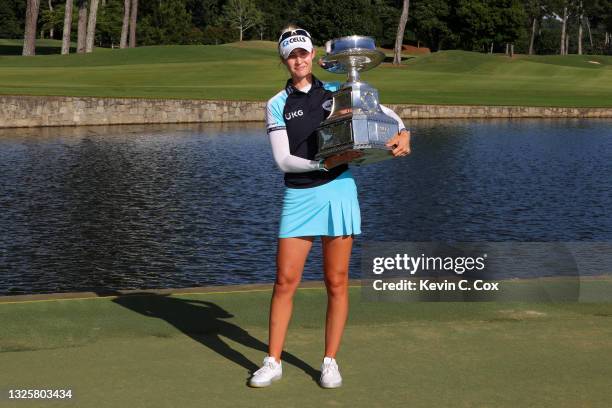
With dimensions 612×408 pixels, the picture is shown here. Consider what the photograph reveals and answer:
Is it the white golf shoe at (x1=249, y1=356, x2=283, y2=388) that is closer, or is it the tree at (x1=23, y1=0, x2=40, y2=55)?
the white golf shoe at (x1=249, y1=356, x2=283, y2=388)

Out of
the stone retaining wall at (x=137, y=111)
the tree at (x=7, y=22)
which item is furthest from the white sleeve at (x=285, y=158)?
the tree at (x=7, y=22)

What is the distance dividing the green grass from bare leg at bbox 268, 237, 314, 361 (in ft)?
112

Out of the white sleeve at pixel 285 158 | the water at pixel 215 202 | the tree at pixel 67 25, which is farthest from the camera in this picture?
the tree at pixel 67 25

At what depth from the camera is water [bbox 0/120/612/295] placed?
15398 millimetres

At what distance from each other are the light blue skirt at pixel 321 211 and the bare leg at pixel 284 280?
0.24 feet

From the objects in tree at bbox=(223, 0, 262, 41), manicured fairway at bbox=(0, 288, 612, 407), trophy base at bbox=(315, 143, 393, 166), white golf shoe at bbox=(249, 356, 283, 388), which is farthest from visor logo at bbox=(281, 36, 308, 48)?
tree at bbox=(223, 0, 262, 41)

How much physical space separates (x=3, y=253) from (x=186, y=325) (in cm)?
860

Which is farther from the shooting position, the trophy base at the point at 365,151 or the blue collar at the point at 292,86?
the blue collar at the point at 292,86

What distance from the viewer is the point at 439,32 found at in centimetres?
10756

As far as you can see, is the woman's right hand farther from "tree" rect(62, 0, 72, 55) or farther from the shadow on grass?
"tree" rect(62, 0, 72, 55)

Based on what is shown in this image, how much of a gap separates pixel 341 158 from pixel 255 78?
1956 inches

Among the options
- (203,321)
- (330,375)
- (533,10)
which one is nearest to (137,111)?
(203,321)

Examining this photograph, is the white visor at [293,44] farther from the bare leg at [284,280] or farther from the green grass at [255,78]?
the green grass at [255,78]

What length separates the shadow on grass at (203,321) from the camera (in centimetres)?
718
